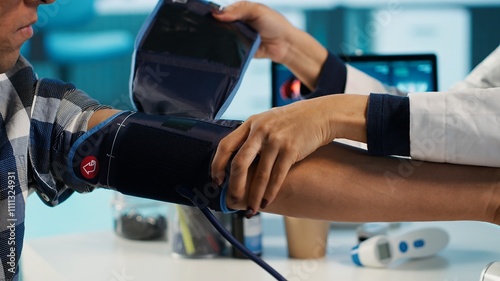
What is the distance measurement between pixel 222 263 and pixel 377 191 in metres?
0.49

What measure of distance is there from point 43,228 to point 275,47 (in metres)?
1.23

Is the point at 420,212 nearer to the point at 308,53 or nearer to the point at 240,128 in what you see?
the point at 240,128

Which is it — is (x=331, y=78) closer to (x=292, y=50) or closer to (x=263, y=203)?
(x=292, y=50)

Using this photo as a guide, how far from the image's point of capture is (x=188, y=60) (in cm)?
138

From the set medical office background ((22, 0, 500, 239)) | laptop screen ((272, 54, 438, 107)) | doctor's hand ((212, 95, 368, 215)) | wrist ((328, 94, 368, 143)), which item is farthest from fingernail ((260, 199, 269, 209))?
medical office background ((22, 0, 500, 239))

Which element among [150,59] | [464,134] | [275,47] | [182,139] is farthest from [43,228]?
[464,134]

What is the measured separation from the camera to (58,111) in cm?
115

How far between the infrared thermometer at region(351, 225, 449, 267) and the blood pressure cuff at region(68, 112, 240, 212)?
18.6 inches

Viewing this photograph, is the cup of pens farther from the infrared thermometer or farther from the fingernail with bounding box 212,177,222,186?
the fingernail with bounding box 212,177,222,186

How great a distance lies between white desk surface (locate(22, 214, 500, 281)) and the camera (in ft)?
4.73

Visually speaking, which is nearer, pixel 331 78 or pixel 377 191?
pixel 377 191

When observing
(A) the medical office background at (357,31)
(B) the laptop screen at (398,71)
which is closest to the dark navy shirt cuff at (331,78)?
(B) the laptop screen at (398,71)

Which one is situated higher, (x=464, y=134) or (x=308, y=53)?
(x=464, y=134)

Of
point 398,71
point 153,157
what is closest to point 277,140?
point 153,157
